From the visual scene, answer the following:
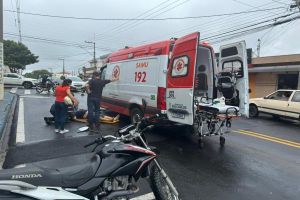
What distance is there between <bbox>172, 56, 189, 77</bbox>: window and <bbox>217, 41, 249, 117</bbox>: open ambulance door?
1816 millimetres

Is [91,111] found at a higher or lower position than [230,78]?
lower

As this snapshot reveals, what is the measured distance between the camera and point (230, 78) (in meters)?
8.69

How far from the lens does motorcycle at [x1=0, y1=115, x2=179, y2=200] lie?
2.67 metres

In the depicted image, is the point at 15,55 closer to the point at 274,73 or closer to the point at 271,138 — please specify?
the point at 274,73

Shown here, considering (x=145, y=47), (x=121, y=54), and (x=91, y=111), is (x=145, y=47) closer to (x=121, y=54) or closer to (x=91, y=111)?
(x=121, y=54)

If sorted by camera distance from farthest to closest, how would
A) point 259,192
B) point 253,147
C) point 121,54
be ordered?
point 121,54 < point 253,147 < point 259,192

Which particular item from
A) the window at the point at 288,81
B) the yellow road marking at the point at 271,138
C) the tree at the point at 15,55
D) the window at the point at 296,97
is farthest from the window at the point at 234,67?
the tree at the point at 15,55

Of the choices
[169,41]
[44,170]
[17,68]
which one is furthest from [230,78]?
[17,68]

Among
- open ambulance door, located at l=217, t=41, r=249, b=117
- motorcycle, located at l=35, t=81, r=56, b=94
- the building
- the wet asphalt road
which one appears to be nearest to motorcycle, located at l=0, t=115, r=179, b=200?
the wet asphalt road

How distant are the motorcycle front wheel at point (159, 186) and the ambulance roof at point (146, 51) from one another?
480cm

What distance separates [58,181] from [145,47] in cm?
675

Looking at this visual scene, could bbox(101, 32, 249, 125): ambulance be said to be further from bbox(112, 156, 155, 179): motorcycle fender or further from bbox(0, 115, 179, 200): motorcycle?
bbox(112, 156, 155, 179): motorcycle fender

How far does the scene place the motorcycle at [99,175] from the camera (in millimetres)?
2666

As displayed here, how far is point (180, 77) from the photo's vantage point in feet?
24.6
